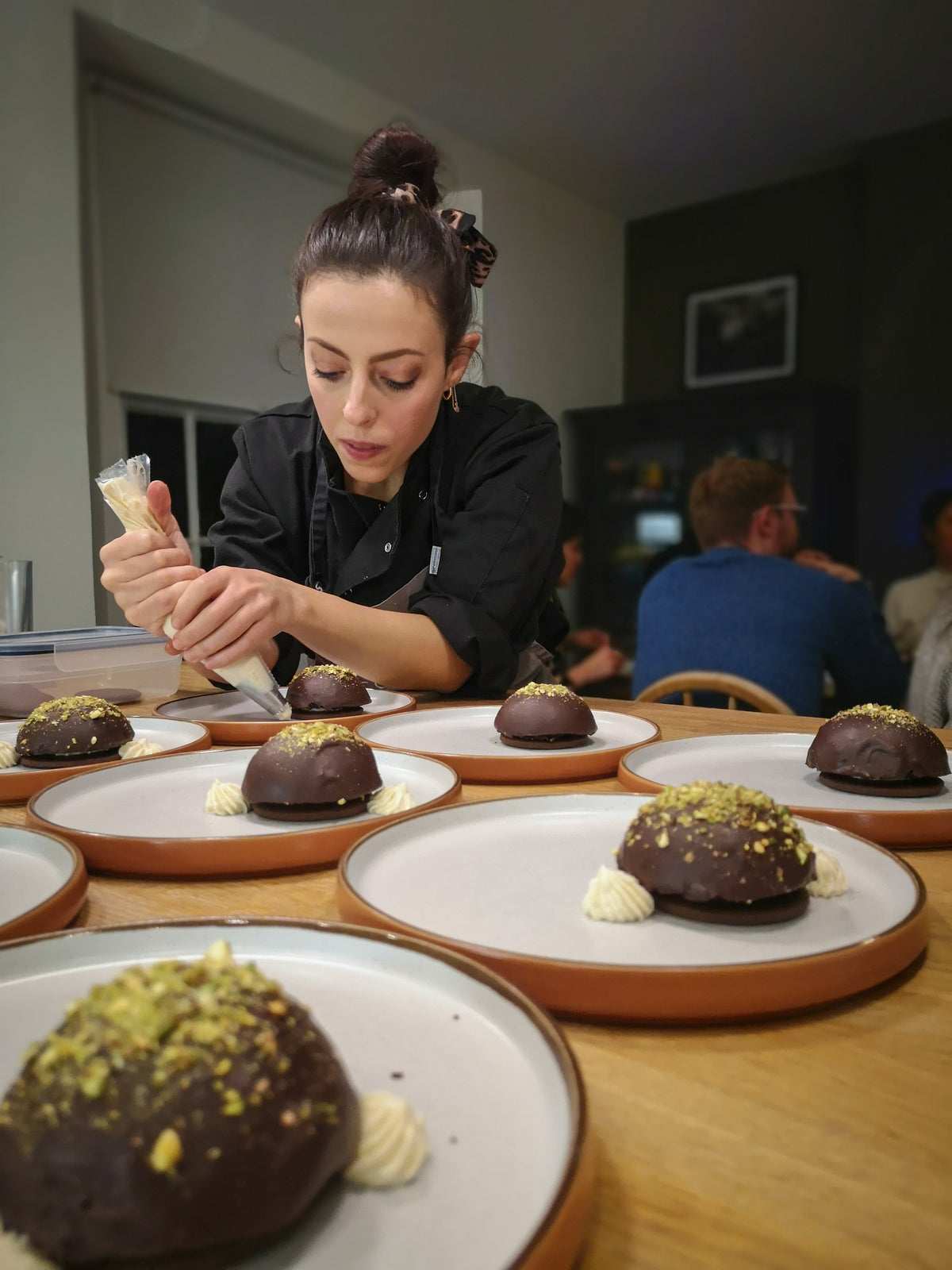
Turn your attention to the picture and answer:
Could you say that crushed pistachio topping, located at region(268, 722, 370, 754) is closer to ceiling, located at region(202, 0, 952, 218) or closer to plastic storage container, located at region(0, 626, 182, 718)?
plastic storage container, located at region(0, 626, 182, 718)

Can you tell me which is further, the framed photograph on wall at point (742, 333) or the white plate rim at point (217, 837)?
the framed photograph on wall at point (742, 333)

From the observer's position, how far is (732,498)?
11.3 ft

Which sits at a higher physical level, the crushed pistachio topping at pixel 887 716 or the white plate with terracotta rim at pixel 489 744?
the crushed pistachio topping at pixel 887 716

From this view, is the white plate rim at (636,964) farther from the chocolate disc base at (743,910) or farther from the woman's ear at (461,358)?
the woman's ear at (461,358)

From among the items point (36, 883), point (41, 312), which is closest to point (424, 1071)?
point (36, 883)

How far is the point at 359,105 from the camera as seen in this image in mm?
5297

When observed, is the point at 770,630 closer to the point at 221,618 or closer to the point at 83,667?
the point at 221,618

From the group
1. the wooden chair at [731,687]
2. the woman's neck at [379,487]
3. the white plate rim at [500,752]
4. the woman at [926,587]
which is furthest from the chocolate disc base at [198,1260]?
the woman at [926,587]

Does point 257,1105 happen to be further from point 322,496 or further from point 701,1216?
point 322,496

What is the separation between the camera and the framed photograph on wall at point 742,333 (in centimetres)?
664

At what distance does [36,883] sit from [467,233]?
1.72m

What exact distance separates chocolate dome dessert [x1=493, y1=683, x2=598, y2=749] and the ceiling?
171 inches

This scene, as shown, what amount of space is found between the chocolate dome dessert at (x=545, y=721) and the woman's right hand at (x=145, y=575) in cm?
59

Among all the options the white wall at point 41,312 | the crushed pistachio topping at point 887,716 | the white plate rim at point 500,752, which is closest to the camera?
the crushed pistachio topping at point 887,716
